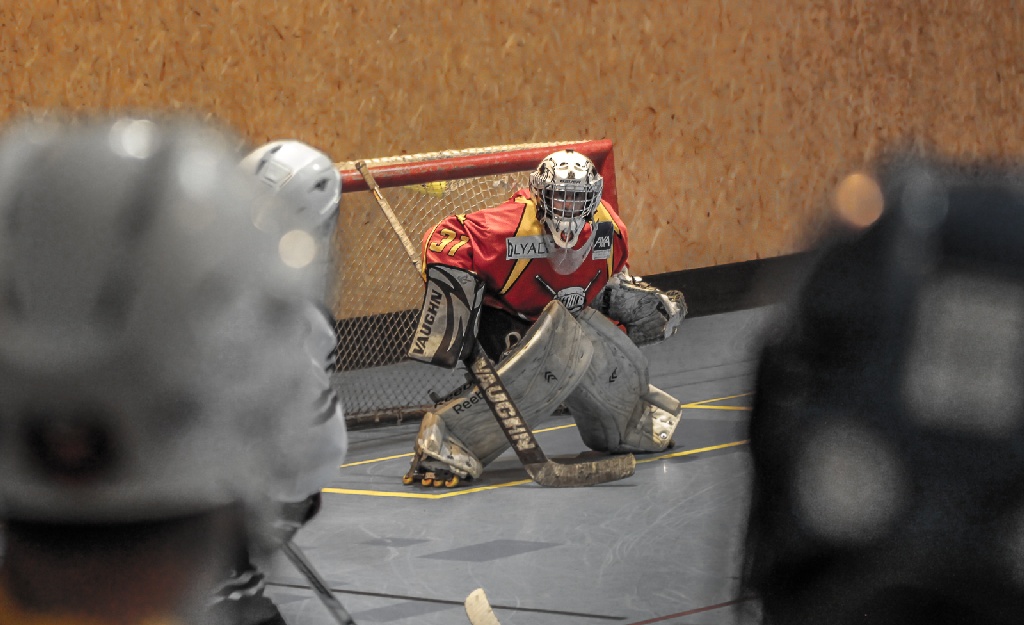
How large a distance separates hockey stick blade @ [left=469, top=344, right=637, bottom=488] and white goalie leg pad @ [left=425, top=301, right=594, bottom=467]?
0.38 ft

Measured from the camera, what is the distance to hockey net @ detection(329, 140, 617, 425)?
6637 millimetres

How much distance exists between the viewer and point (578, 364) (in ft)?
17.9

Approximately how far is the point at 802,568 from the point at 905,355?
6.4 inches

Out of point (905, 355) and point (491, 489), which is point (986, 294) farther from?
point (491, 489)

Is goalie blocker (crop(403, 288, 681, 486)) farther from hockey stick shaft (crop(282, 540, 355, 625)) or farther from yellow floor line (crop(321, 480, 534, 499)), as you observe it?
hockey stick shaft (crop(282, 540, 355, 625))

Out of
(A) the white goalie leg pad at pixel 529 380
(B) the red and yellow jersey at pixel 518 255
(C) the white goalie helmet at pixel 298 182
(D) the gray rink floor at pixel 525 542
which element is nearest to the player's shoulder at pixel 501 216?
(B) the red and yellow jersey at pixel 518 255

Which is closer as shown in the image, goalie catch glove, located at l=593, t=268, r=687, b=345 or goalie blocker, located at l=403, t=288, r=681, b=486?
goalie blocker, located at l=403, t=288, r=681, b=486

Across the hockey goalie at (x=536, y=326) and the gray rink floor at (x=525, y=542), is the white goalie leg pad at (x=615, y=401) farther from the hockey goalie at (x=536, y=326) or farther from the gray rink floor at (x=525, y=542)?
the gray rink floor at (x=525, y=542)

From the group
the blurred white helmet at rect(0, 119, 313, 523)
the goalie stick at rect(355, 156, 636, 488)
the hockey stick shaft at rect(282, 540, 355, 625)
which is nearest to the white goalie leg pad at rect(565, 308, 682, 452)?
the goalie stick at rect(355, 156, 636, 488)

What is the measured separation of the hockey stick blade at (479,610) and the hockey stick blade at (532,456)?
5.36ft

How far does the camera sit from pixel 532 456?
16.9ft

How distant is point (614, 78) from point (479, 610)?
595 cm

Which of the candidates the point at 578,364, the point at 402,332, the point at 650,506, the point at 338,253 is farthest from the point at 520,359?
the point at 338,253

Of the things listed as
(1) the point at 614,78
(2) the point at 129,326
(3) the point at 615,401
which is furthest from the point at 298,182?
(1) the point at 614,78
